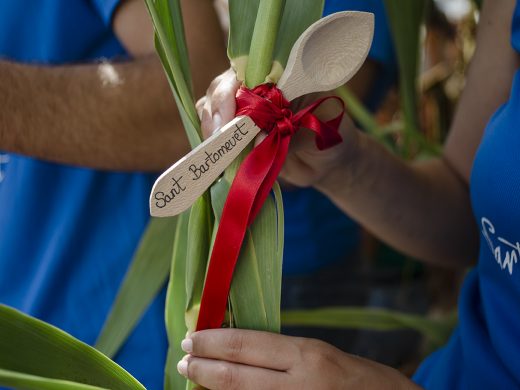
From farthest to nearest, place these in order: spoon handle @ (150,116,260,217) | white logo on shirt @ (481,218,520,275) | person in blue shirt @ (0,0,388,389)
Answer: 1. person in blue shirt @ (0,0,388,389)
2. white logo on shirt @ (481,218,520,275)
3. spoon handle @ (150,116,260,217)

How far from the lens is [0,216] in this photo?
72 cm

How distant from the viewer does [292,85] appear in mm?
423

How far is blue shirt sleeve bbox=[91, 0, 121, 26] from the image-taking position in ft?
2.09

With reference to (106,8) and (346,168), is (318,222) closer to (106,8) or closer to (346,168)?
(346,168)

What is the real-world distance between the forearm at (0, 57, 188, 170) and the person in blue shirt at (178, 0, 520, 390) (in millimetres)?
157

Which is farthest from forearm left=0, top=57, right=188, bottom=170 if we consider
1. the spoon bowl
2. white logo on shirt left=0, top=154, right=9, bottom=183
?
the spoon bowl

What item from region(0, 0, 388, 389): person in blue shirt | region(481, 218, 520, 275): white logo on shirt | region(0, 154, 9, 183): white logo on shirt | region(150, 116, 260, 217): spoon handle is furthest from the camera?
region(0, 154, 9, 183): white logo on shirt

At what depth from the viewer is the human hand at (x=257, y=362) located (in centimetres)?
41

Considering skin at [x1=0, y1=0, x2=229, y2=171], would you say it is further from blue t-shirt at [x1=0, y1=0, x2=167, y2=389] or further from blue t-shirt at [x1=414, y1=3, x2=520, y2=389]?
blue t-shirt at [x1=414, y1=3, x2=520, y2=389]

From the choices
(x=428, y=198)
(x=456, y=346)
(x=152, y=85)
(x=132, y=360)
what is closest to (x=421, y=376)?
(x=456, y=346)

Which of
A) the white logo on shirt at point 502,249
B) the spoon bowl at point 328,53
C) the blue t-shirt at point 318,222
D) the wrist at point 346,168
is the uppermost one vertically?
the spoon bowl at point 328,53

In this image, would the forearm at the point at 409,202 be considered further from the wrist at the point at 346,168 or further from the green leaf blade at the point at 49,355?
the green leaf blade at the point at 49,355

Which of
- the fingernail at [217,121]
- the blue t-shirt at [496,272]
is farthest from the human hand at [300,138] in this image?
the blue t-shirt at [496,272]

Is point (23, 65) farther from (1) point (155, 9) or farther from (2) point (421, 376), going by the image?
(2) point (421, 376)
